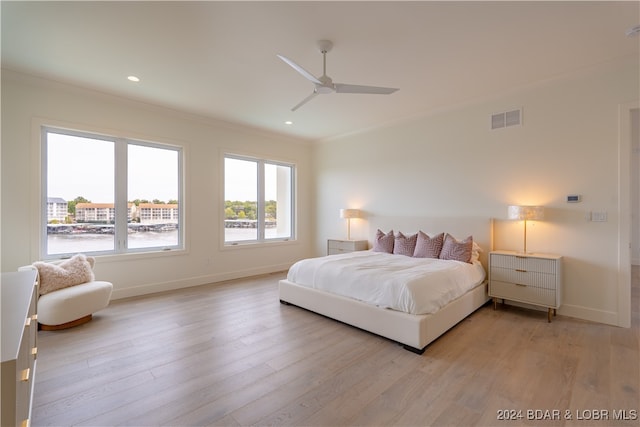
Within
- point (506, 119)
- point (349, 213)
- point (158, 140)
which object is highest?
point (506, 119)

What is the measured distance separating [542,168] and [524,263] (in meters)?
1.25

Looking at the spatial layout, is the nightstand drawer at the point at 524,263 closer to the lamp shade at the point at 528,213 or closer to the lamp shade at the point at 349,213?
the lamp shade at the point at 528,213

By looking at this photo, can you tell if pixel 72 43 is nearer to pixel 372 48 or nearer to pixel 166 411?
pixel 372 48

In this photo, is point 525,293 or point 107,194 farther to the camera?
point 107,194

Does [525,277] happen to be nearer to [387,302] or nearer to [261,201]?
[387,302]

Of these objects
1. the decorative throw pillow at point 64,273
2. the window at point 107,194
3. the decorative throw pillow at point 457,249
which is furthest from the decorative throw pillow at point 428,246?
the decorative throw pillow at point 64,273

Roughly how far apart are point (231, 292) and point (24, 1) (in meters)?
3.77

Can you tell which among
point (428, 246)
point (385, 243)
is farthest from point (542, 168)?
point (385, 243)

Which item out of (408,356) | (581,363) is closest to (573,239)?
(581,363)

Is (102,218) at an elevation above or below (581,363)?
above

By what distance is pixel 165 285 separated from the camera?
4562 millimetres

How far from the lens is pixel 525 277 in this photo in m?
3.47

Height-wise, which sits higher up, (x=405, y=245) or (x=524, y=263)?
(x=405, y=245)

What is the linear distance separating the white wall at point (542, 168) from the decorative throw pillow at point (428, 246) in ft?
1.91
